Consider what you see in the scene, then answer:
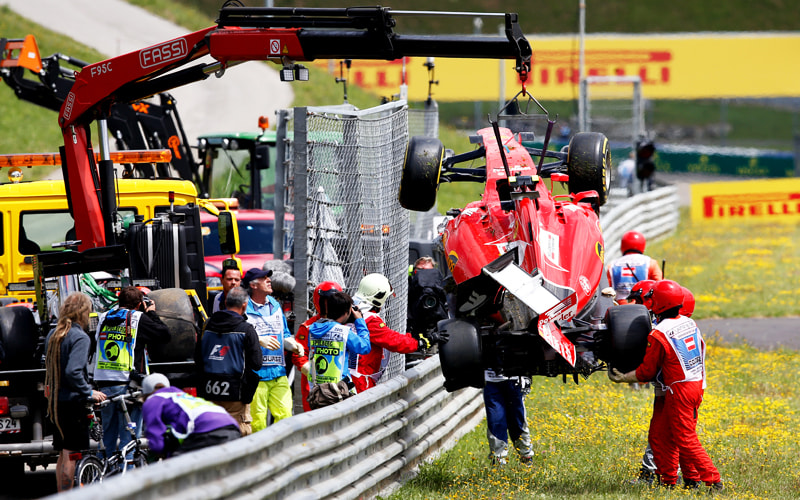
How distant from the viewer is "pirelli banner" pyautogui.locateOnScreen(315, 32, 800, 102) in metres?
47.8

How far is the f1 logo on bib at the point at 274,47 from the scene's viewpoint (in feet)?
35.4

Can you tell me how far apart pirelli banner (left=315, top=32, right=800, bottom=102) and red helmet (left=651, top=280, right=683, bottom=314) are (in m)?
39.1

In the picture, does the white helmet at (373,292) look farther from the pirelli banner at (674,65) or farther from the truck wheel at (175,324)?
the pirelli banner at (674,65)

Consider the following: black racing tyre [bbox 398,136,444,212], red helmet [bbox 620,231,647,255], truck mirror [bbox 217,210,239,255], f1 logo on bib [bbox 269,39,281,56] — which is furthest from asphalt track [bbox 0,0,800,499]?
black racing tyre [bbox 398,136,444,212]

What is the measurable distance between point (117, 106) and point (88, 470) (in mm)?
10653

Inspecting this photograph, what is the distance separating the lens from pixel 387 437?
28.7 ft

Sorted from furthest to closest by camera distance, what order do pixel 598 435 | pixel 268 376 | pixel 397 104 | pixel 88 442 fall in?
pixel 397 104, pixel 598 435, pixel 268 376, pixel 88 442

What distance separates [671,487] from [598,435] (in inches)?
79.0

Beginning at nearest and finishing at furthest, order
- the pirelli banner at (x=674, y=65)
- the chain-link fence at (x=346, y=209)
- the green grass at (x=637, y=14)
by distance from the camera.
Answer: the chain-link fence at (x=346, y=209), the pirelli banner at (x=674, y=65), the green grass at (x=637, y=14)

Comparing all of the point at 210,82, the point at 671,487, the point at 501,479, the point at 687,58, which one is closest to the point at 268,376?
the point at 501,479

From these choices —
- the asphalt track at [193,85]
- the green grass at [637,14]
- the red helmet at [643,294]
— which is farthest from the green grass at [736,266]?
the green grass at [637,14]

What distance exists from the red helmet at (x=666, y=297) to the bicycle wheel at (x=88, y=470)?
4473 millimetres

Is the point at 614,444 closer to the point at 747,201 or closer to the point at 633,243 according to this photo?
the point at 633,243

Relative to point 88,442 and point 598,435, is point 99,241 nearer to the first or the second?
point 88,442
